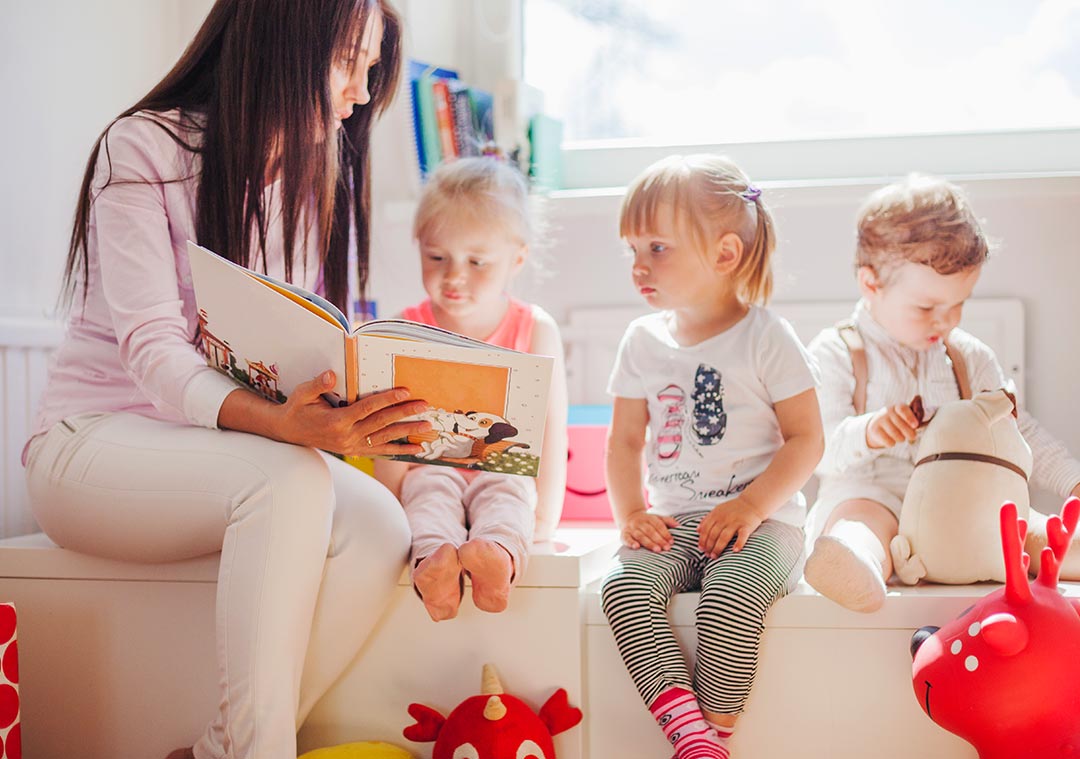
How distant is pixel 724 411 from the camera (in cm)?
129

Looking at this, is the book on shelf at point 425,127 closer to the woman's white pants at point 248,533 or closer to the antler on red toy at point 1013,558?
the woman's white pants at point 248,533

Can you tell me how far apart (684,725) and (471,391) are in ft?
1.32

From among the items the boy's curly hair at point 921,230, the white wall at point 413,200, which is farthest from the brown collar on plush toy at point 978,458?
the white wall at point 413,200

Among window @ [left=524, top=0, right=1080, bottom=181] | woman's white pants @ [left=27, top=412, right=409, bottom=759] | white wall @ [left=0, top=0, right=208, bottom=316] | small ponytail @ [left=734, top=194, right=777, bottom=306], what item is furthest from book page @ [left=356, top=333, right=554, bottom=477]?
window @ [left=524, top=0, right=1080, bottom=181]

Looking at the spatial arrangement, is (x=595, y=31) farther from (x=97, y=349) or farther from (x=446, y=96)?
(x=97, y=349)

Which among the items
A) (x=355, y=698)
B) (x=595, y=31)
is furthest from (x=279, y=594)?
(x=595, y=31)

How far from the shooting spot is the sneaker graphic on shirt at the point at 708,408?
1289mm

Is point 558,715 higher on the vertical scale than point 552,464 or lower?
lower

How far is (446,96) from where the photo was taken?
1.76 meters

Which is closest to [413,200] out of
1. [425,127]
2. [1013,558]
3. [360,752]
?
[425,127]

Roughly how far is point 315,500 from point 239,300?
0.67 feet

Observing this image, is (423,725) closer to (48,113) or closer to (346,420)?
(346,420)

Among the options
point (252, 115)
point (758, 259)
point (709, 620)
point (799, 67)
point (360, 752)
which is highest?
point (799, 67)

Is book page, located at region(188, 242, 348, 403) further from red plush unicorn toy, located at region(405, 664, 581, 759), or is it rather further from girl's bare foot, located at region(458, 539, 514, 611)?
red plush unicorn toy, located at region(405, 664, 581, 759)
